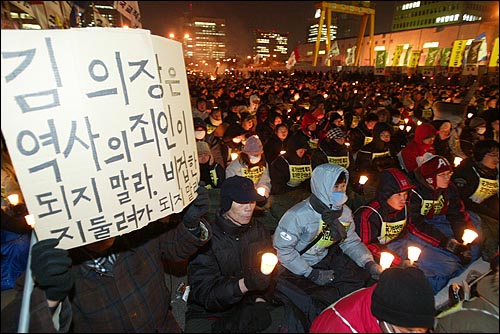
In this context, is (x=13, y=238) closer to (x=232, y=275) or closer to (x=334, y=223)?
(x=232, y=275)

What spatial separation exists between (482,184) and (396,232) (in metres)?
2.03

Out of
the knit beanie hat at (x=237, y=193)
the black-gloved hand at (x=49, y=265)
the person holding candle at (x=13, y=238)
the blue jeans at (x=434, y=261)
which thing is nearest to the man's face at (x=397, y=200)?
the blue jeans at (x=434, y=261)

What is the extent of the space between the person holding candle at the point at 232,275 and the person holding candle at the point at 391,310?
2.16ft

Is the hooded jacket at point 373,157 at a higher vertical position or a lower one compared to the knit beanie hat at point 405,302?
lower

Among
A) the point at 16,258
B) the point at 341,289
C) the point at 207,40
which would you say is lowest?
the point at 341,289

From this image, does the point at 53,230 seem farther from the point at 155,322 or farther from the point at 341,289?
the point at 341,289

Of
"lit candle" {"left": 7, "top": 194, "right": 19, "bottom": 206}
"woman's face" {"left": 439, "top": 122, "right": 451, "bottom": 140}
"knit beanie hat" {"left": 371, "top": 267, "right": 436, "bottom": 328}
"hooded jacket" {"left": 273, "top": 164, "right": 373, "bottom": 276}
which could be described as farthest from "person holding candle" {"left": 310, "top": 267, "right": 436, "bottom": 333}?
"woman's face" {"left": 439, "top": 122, "right": 451, "bottom": 140}

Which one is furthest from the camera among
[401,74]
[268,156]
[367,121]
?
[401,74]

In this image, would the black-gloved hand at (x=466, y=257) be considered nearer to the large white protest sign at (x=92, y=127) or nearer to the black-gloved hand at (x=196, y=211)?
the black-gloved hand at (x=196, y=211)

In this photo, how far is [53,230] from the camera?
158cm

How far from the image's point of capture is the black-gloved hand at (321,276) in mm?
3219

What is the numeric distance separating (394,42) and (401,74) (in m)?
23.7

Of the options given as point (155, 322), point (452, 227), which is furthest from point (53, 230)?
point (452, 227)

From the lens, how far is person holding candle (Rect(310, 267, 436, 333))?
1717mm
